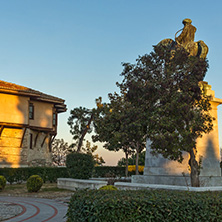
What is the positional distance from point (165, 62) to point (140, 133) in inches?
148

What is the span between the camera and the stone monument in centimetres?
1515

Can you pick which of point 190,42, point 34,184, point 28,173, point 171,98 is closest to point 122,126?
point 171,98

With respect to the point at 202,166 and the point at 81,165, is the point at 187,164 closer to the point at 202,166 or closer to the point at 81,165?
the point at 202,166

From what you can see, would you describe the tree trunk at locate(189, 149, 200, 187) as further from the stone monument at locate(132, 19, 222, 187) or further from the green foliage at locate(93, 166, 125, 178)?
the green foliage at locate(93, 166, 125, 178)

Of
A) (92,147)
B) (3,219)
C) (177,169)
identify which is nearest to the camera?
(3,219)

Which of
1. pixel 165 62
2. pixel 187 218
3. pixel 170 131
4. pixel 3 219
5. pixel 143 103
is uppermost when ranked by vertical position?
pixel 165 62

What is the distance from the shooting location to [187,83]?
13.5 metres

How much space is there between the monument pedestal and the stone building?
21.8 meters

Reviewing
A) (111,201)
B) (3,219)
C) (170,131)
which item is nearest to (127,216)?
(111,201)

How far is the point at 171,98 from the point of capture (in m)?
13.1

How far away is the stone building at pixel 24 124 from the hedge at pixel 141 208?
1127 inches

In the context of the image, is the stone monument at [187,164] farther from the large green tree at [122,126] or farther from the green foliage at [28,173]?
the green foliage at [28,173]

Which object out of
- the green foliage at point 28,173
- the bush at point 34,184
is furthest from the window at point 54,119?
the bush at point 34,184

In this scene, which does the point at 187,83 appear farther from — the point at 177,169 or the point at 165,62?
the point at 177,169
